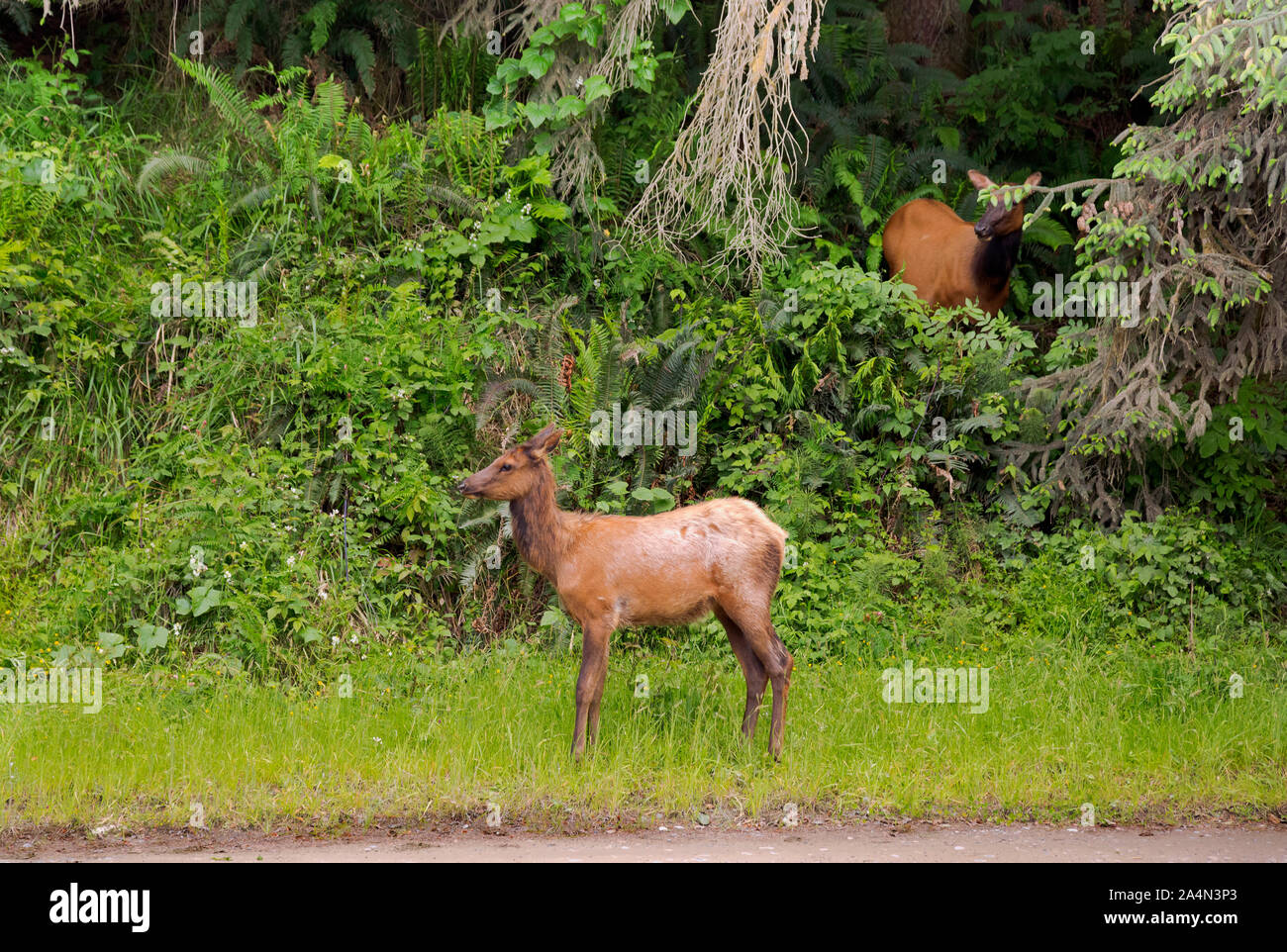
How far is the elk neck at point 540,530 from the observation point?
8.11 m

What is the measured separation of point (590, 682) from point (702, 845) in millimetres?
1350

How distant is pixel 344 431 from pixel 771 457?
3539 millimetres

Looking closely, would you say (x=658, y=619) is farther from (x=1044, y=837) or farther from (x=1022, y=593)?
(x=1022, y=593)

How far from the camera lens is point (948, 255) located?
1245 centimetres

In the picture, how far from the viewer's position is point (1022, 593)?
34.6 feet

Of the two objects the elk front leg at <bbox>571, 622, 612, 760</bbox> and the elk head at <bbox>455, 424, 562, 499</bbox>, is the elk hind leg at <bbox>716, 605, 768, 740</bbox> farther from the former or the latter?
the elk head at <bbox>455, 424, 562, 499</bbox>

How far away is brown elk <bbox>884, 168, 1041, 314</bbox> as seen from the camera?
40.1 feet

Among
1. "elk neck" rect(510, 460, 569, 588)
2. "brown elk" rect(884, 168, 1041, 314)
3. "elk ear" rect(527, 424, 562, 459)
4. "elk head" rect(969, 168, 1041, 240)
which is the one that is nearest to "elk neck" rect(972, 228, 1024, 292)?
"brown elk" rect(884, 168, 1041, 314)

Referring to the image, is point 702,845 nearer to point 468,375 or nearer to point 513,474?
point 513,474

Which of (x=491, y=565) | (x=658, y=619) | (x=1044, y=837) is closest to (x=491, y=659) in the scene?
(x=491, y=565)

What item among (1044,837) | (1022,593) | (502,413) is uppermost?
(502,413)

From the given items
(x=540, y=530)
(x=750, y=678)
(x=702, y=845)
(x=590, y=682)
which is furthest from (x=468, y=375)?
(x=702, y=845)

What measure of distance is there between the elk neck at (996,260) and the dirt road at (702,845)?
6299 mm

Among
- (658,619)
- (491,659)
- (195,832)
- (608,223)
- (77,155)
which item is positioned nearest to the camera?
(195,832)
